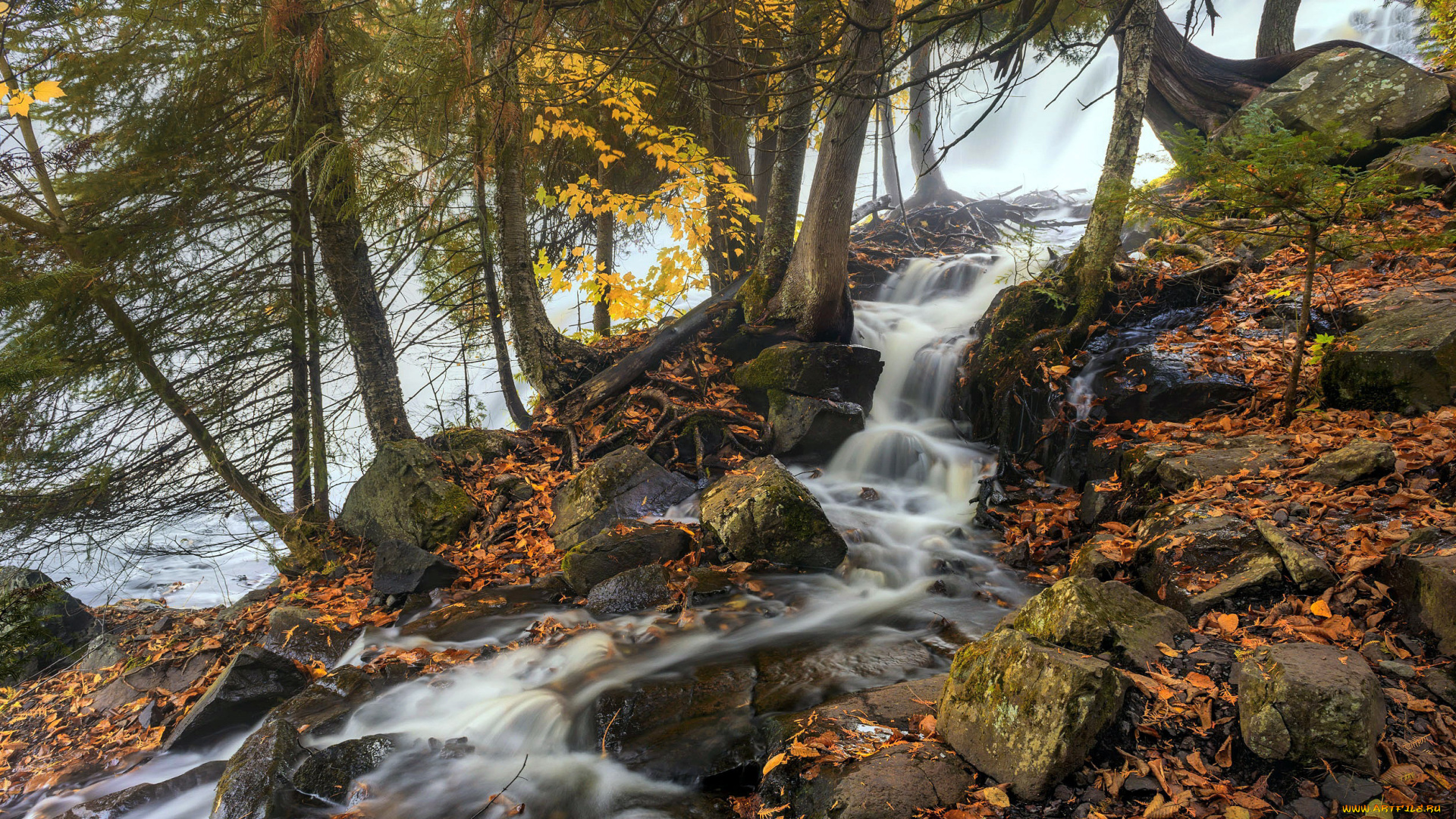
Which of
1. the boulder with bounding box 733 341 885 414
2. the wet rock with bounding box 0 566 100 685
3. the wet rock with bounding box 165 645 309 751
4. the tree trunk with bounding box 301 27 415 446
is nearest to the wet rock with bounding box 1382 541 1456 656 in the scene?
the boulder with bounding box 733 341 885 414

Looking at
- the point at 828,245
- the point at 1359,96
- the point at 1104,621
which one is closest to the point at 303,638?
the point at 1104,621

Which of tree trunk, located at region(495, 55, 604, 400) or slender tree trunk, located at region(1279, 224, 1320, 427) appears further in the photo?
tree trunk, located at region(495, 55, 604, 400)

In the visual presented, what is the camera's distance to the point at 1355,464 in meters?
3.72

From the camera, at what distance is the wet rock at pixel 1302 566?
303 cm

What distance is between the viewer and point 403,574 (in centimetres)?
589

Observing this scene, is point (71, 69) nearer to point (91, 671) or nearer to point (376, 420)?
point (376, 420)

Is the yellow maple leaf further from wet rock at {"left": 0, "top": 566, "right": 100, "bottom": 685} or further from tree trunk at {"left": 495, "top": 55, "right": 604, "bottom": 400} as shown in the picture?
wet rock at {"left": 0, "top": 566, "right": 100, "bottom": 685}

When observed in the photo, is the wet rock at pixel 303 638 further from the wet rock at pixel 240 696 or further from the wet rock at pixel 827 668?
the wet rock at pixel 827 668

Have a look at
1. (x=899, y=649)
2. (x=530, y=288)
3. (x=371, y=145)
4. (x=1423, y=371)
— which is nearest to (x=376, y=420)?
(x=530, y=288)

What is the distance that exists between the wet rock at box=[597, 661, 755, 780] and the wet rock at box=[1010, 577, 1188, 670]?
1596 millimetres

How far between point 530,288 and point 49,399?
4.48 meters

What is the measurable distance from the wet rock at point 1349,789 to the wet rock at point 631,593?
12.8 ft

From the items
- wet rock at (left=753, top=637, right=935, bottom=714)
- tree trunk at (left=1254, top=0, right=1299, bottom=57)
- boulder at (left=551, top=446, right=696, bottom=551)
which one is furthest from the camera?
tree trunk at (left=1254, top=0, right=1299, bottom=57)

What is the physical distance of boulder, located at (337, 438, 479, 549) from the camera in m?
6.62
